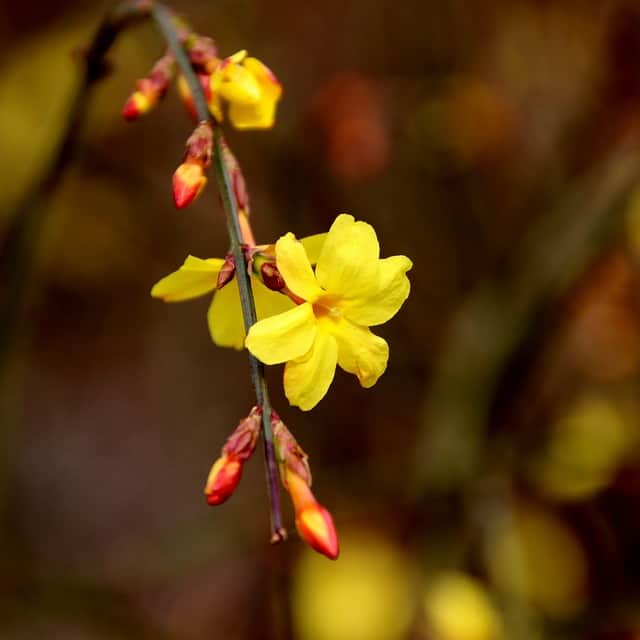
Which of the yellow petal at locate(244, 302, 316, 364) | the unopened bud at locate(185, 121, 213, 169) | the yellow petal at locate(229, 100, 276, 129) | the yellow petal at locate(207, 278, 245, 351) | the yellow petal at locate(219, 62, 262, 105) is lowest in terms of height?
the yellow petal at locate(244, 302, 316, 364)

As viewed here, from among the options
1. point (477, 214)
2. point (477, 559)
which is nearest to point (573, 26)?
point (477, 214)

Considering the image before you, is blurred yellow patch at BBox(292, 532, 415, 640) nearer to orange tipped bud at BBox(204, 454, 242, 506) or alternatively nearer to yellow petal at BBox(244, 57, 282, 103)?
orange tipped bud at BBox(204, 454, 242, 506)

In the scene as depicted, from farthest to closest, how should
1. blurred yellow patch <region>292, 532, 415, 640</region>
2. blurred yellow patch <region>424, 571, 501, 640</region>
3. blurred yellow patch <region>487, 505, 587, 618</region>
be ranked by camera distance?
blurred yellow patch <region>292, 532, 415, 640</region> < blurred yellow patch <region>487, 505, 587, 618</region> < blurred yellow patch <region>424, 571, 501, 640</region>

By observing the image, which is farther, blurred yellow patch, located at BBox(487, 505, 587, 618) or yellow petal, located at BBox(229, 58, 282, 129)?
blurred yellow patch, located at BBox(487, 505, 587, 618)

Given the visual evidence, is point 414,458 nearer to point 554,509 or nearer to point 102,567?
point 554,509

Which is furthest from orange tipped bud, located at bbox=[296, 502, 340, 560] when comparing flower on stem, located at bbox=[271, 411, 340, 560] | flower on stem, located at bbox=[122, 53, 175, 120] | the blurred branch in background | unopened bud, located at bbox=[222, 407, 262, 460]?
the blurred branch in background

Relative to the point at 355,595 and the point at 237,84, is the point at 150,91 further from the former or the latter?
the point at 355,595
